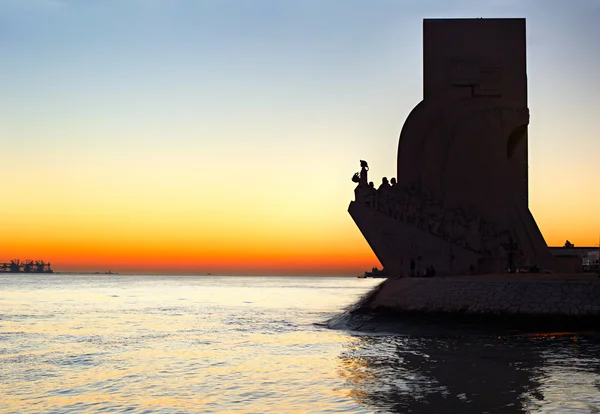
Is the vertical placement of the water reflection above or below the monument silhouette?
below

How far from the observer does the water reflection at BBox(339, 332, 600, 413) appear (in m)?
7.62

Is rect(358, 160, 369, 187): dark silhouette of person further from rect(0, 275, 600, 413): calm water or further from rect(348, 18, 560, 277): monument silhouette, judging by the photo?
rect(0, 275, 600, 413): calm water

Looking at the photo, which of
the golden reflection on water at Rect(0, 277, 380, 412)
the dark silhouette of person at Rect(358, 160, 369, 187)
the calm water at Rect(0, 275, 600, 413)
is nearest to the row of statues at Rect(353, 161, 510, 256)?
the dark silhouette of person at Rect(358, 160, 369, 187)

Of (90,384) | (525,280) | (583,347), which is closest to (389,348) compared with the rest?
(583,347)

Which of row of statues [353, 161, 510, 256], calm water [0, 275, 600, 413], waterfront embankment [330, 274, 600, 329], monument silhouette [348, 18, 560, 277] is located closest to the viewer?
calm water [0, 275, 600, 413]

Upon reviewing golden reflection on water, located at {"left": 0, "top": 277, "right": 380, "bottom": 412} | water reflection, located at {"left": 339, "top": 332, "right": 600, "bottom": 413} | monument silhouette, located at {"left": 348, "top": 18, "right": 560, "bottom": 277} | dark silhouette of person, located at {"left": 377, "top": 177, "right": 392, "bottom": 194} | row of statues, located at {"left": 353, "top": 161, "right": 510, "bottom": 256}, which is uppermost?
monument silhouette, located at {"left": 348, "top": 18, "right": 560, "bottom": 277}

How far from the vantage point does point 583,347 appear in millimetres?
11547

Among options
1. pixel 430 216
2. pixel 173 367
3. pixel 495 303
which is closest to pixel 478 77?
pixel 430 216

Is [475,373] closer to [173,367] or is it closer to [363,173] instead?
[173,367]

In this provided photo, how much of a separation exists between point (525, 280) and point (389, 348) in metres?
4.13

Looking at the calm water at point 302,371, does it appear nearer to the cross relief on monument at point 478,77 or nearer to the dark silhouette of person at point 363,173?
the dark silhouette of person at point 363,173

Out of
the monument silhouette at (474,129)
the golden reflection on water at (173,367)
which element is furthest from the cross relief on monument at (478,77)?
the golden reflection on water at (173,367)

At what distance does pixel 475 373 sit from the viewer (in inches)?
375

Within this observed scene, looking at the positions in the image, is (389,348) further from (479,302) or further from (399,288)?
(399,288)
